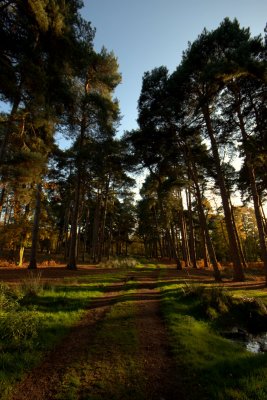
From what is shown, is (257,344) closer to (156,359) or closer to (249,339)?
(249,339)

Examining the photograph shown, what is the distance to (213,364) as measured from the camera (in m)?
5.12

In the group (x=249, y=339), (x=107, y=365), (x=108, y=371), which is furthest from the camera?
(x=249, y=339)

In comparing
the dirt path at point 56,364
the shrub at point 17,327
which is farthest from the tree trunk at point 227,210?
the shrub at point 17,327

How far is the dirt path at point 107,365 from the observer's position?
14.0 feet

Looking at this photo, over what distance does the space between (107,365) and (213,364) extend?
6.67 feet

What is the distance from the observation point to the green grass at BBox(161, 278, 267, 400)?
166 inches

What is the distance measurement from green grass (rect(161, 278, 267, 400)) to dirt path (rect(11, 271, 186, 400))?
0.26 metres

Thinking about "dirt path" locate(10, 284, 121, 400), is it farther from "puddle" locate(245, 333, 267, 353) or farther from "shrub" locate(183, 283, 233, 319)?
"puddle" locate(245, 333, 267, 353)

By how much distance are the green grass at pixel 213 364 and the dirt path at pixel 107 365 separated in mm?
257

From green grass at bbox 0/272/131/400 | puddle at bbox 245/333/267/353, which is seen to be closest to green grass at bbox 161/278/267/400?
puddle at bbox 245/333/267/353

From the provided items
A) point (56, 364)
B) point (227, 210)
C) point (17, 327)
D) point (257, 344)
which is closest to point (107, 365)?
point (56, 364)

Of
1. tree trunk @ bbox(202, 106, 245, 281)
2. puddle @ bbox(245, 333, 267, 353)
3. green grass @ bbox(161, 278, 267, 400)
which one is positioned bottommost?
puddle @ bbox(245, 333, 267, 353)

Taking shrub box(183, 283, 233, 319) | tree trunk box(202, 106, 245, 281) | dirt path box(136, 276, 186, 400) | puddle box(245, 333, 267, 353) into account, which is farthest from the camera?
tree trunk box(202, 106, 245, 281)

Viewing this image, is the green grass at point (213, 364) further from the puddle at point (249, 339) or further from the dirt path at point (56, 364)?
the dirt path at point (56, 364)
